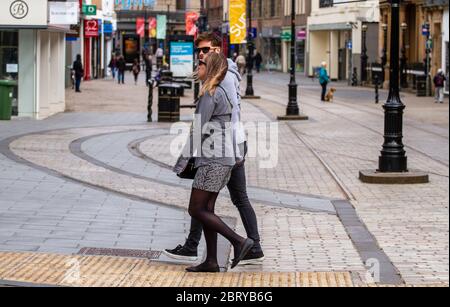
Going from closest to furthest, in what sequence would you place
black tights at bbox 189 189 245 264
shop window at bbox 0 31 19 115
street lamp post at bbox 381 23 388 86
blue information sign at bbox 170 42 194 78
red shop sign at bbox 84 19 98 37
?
black tights at bbox 189 189 245 264
shop window at bbox 0 31 19 115
blue information sign at bbox 170 42 194 78
red shop sign at bbox 84 19 98 37
street lamp post at bbox 381 23 388 86

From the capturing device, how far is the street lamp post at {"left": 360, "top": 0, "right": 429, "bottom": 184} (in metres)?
14.7

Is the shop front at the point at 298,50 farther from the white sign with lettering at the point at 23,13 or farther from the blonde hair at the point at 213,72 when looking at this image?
the blonde hair at the point at 213,72

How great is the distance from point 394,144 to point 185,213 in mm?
4648

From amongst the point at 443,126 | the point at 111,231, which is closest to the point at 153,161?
the point at 111,231

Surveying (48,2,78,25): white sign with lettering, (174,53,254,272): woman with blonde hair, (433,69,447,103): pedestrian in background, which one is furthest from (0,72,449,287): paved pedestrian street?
(433,69,447,103): pedestrian in background

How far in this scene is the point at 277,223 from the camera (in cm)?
1129

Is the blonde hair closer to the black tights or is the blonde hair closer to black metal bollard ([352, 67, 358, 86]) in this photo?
the black tights

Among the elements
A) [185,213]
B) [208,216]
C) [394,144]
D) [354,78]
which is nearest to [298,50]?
[354,78]

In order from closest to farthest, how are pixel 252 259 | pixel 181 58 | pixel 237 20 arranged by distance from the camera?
pixel 252 259, pixel 237 20, pixel 181 58

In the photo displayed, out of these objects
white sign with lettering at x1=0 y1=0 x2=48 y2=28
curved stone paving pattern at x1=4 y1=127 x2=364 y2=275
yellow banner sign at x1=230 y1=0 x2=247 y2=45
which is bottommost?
curved stone paving pattern at x1=4 y1=127 x2=364 y2=275

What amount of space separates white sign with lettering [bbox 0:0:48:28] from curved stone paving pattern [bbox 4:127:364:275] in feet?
23.0

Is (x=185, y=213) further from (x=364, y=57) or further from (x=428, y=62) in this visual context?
(x=364, y=57)

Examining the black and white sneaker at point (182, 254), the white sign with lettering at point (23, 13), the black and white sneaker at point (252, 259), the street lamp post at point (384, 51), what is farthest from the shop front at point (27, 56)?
the street lamp post at point (384, 51)

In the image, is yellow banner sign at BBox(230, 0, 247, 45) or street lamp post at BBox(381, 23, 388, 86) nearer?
yellow banner sign at BBox(230, 0, 247, 45)
